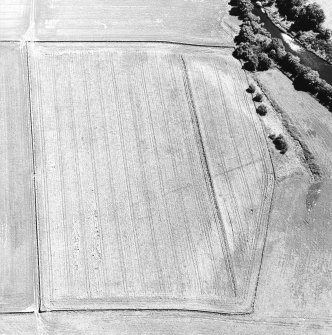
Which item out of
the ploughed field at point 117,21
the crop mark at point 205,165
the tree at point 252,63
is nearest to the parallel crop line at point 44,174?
the ploughed field at point 117,21

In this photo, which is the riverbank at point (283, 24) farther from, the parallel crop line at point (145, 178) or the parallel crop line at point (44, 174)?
the parallel crop line at point (44, 174)

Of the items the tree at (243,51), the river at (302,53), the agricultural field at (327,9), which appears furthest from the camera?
the agricultural field at (327,9)

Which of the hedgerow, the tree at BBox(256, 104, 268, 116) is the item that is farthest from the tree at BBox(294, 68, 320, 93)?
the tree at BBox(256, 104, 268, 116)

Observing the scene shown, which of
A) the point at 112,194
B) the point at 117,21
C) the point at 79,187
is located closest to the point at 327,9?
the point at 117,21

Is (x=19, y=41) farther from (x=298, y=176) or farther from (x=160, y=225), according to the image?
(x=298, y=176)

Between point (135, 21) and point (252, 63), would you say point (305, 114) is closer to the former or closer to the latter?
point (252, 63)

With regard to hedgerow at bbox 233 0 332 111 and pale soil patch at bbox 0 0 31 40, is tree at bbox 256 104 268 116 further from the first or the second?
pale soil patch at bbox 0 0 31 40
